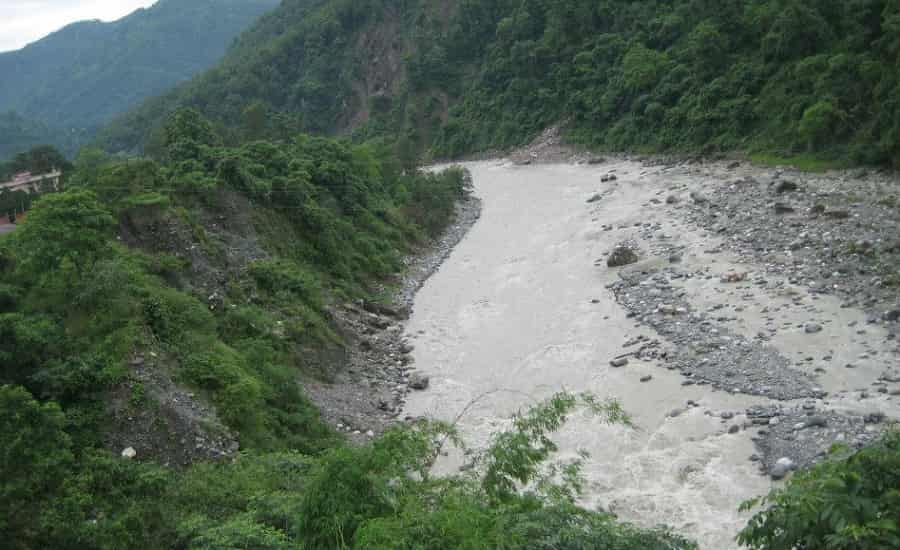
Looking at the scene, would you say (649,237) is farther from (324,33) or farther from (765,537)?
(324,33)

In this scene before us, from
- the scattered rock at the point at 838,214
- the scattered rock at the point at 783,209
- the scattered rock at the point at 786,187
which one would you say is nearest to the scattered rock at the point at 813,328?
the scattered rock at the point at 838,214

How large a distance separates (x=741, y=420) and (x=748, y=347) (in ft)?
10.6

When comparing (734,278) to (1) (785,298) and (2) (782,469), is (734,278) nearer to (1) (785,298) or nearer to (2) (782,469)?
(1) (785,298)

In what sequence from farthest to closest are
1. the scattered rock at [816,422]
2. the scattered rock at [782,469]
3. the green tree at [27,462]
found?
the scattered rock at [816,422] → the scattered rock at [782,469] → the green tree at [27,462]

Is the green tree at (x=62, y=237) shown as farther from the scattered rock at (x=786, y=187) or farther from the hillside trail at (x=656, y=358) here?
the scattered rock at (x=786, y=187)

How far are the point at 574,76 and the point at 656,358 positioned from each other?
1668 inches

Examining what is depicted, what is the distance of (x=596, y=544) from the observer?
5.49 meters

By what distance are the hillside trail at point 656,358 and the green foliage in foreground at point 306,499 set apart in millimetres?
2906

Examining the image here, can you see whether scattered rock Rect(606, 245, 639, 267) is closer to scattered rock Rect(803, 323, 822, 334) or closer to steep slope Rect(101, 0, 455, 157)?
scattered rock Rect(803, 323, 822, 334)

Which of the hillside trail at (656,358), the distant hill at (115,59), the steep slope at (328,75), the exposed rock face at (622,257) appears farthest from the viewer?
the distant hill at (115,59)

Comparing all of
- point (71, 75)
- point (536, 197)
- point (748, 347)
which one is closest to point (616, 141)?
point (536, 197)

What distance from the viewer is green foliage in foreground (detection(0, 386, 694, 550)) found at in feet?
18.7

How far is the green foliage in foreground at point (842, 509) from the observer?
447cm

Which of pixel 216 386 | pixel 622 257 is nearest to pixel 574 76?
pixel 622 257
